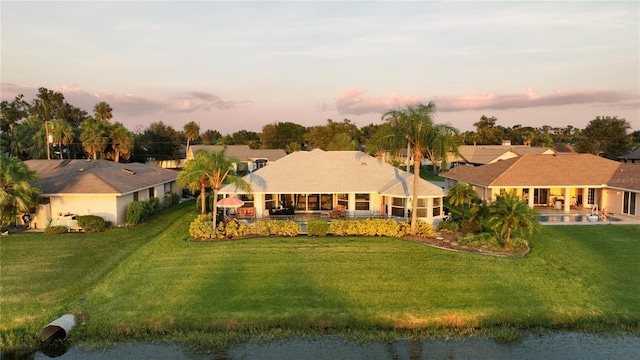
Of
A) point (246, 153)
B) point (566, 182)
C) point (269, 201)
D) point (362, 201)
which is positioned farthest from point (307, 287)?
point (246, 153)

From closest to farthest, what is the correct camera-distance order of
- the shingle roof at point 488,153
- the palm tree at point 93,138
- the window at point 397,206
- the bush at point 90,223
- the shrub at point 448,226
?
the shrub at point 448,226 < the bush at point 90,223 < the window at point 397,206 < the palm tree at point 93,138 < the shingle roof at point 488,153

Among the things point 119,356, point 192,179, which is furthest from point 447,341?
point 192,179

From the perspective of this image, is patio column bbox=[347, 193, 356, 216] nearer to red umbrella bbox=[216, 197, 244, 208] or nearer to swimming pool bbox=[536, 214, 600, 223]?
red umbrella bbox=[216, 197, 244, 208]

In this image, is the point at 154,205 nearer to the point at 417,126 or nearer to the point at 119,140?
the point at 417,126

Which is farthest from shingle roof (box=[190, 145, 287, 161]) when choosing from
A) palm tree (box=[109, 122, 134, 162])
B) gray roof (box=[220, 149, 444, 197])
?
gray roof (box=[220, 149, 444, 197])

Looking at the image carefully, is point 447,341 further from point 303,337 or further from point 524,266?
point 524,266

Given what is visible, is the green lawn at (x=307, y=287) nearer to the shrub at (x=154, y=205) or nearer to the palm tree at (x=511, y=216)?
the palm tree at (x=511, y=216)

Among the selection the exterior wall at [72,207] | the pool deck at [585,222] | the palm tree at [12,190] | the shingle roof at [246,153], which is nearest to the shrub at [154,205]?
the exterior wall at [72,207]
